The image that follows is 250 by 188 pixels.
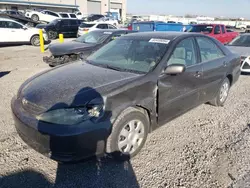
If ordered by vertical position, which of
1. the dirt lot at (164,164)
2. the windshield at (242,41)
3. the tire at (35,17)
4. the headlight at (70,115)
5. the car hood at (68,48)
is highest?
the tire at (35,17)

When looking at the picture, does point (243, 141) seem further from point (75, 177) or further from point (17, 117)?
point (17, 117)

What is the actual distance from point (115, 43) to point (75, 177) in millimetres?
2367

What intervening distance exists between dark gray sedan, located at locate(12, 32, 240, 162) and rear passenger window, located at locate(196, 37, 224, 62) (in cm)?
2

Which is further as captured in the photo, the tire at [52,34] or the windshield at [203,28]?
the tire at [52,34]

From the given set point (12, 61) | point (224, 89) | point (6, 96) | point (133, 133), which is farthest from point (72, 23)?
point (133, 133)

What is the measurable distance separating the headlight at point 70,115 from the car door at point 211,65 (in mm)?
2204

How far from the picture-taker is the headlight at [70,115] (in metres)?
2.21

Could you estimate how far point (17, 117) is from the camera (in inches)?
98.4

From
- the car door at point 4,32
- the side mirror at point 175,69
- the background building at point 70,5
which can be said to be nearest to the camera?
the side mirror at point 175,69

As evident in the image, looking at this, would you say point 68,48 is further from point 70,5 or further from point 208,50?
point 70,5

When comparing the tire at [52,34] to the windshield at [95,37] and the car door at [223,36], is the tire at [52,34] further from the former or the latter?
the car door at [223,36]

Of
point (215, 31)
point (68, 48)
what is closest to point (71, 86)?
point (68, 48)

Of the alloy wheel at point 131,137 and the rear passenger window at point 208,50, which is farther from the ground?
the rear passenger window at point 208,50

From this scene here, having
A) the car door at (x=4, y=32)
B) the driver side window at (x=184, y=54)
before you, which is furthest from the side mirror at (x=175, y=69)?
the car door at (x=4, y=32)
